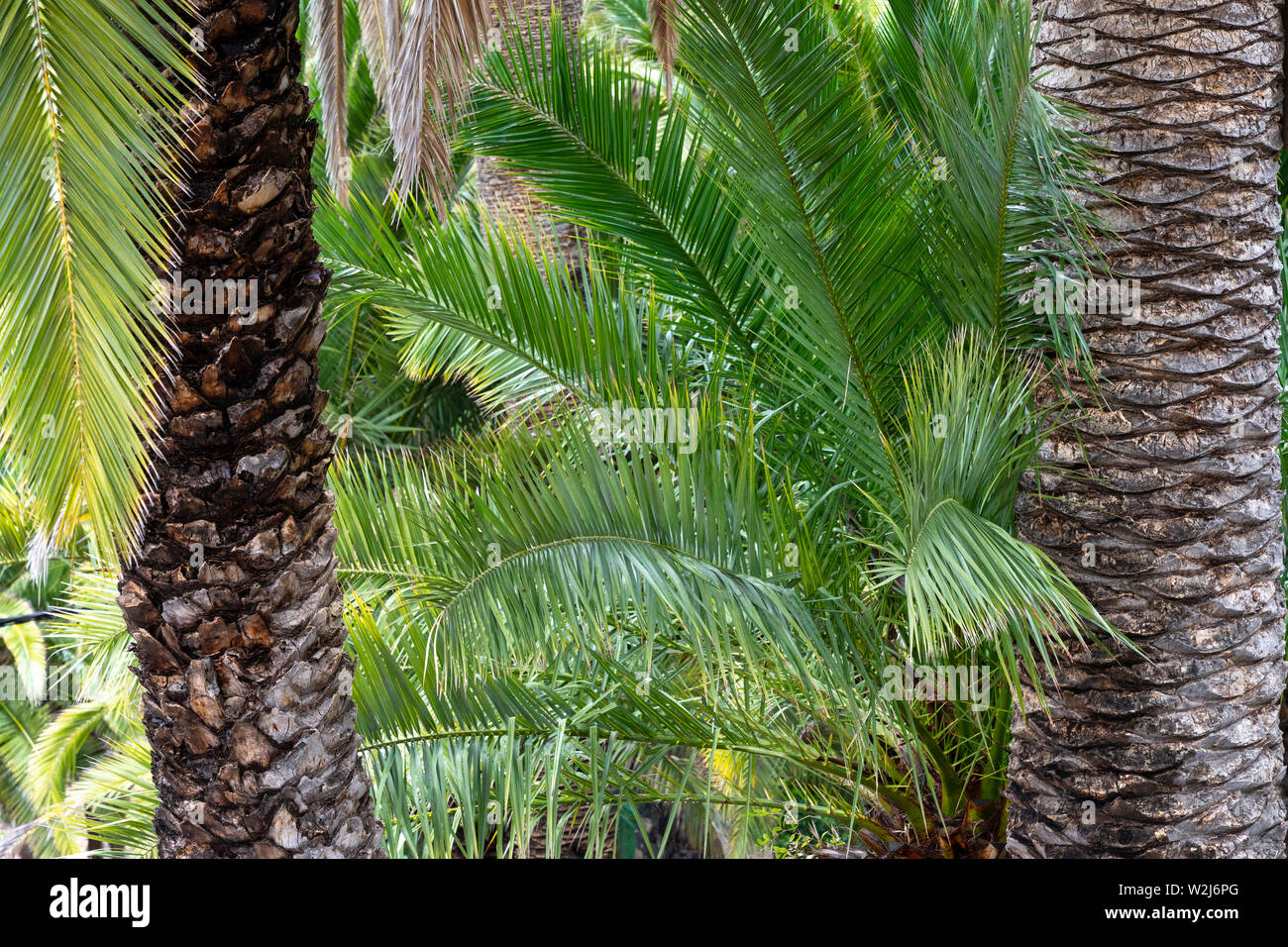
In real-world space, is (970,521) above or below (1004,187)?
below

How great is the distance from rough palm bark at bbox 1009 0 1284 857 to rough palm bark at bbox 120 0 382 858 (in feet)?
6.83

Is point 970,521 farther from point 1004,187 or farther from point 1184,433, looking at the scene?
point 1004,187

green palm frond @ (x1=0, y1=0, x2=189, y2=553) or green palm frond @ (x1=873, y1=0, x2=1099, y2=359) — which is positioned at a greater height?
green palm frond @ (x1=873, y1=0, x2=1099, y2=359)

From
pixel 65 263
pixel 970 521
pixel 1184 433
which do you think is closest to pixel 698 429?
pixel 970 521

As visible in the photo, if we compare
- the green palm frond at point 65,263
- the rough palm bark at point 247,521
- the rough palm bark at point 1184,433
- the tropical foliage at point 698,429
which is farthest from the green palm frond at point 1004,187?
the green palm frond at point 65,263

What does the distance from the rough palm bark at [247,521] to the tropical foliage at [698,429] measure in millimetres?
206

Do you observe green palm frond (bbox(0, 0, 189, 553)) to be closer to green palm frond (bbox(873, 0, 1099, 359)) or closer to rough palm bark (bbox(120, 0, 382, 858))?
rough palm bark (bbox(120, 0, 382, 858))

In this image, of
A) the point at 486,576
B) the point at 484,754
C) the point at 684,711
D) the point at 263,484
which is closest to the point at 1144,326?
the point at 684,711

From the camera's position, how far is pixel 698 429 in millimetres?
2777

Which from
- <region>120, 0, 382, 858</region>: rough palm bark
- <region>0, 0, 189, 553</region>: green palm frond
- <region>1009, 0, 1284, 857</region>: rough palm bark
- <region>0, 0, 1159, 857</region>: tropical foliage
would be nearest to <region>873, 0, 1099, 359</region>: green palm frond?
<region>0, 0, 1159, 857</region>: tropical foliage

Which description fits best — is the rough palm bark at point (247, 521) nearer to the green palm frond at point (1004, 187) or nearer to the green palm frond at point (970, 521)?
the green palm frond at point (970, 521)

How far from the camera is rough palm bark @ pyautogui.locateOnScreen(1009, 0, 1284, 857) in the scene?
289cm

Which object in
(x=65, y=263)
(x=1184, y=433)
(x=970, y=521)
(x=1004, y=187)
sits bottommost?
(x=970, y=521)

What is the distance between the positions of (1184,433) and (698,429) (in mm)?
1363
